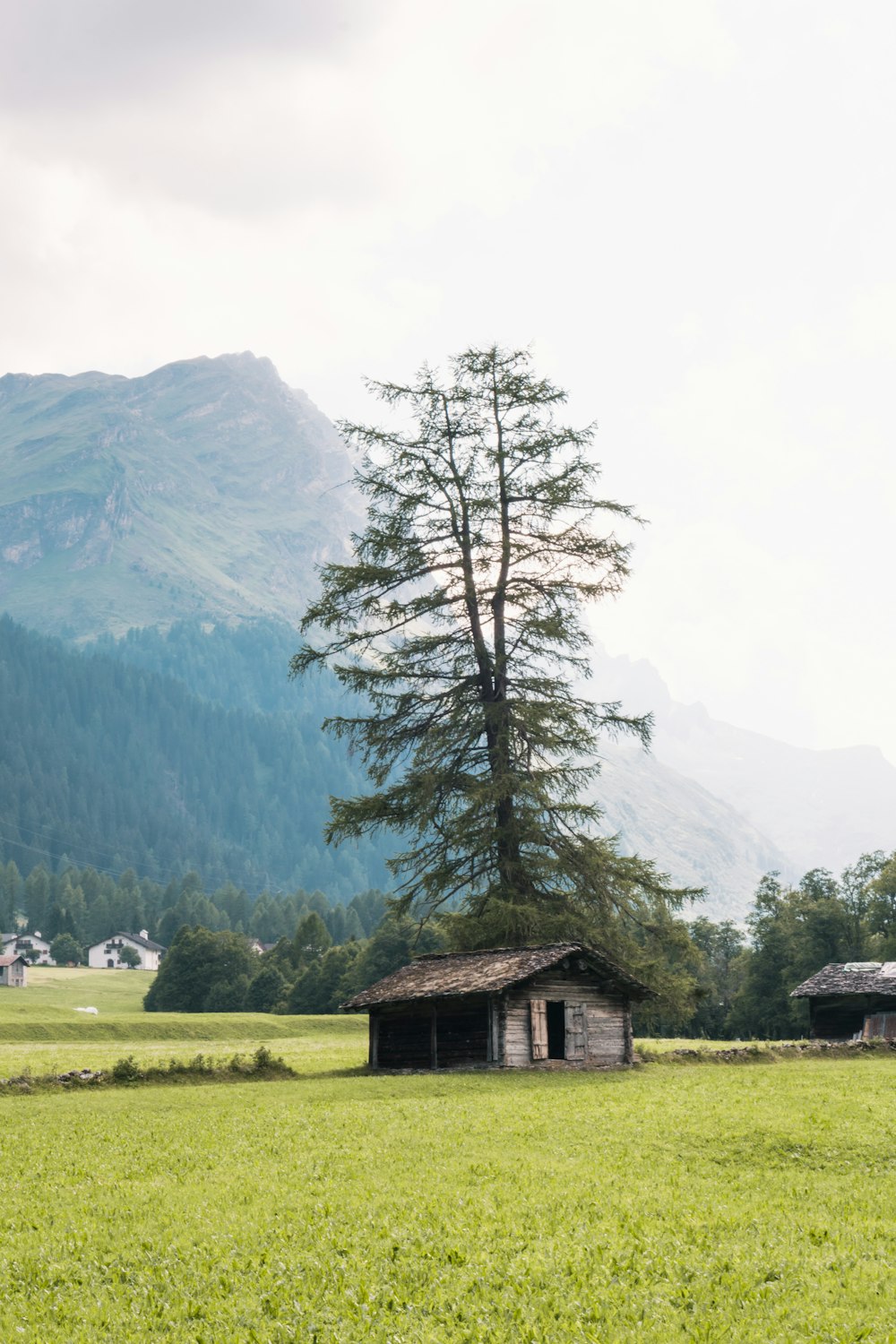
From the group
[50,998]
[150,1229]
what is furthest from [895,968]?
[50,998]

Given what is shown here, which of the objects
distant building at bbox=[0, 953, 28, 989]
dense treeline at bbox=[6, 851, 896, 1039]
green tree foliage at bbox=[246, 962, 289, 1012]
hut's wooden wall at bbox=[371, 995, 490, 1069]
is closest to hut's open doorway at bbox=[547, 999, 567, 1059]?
hut's wooden wall at bbox=[371, 995, 490, 1069]

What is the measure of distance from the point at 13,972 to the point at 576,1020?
11481 centimetres

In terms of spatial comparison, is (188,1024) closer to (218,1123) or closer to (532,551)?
(532,551)

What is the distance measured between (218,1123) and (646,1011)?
66.0ft

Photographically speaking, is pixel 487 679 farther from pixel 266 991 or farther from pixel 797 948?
pixel 266 991

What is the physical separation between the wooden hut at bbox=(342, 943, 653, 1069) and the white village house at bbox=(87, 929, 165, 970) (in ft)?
526

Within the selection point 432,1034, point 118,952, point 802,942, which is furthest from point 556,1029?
point 118,952

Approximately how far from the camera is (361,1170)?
20.2 m

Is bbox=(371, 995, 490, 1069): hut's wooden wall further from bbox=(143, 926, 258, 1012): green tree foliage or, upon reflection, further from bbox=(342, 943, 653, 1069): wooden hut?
bbox=(143, 926, 258, 1012): green tree foliage

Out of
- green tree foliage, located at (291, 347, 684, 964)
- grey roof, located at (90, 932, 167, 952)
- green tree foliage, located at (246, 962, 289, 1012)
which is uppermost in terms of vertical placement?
green tree foliage, located at (291, 347, 684, 964)

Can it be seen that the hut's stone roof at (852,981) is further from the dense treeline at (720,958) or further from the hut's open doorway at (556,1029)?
the hut's open doorway at (556,1029)

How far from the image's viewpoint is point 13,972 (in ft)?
451

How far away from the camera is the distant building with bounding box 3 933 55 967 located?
18988cm

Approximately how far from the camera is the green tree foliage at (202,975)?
109 metres
